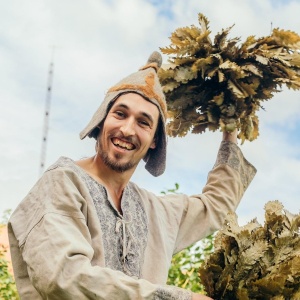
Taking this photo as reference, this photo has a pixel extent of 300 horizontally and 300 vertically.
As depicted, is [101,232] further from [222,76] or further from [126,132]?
[222,76]

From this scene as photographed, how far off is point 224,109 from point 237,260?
1.45 m

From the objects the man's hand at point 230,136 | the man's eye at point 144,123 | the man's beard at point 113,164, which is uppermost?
the man's hand at point 230,136

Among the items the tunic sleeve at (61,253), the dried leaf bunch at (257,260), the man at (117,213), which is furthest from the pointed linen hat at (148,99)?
the dried leaf bunch at (257,260)

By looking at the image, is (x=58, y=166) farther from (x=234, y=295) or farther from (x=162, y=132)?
(x=234, y=295)

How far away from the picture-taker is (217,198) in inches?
152

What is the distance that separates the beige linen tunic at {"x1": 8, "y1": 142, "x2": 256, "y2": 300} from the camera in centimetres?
249

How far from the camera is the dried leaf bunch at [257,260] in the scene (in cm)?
247

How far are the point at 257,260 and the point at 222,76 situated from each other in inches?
56.4

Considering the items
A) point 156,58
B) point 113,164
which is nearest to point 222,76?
point 156,58

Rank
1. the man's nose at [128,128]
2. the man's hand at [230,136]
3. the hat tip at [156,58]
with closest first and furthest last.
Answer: the man's nose at [128,128]
the hat tip at [156,58]
the man's hand at [230,136]

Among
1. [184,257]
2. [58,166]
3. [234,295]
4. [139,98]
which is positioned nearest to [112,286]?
[234,295]

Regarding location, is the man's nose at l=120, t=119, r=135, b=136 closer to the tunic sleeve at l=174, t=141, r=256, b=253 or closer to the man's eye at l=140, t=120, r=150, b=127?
the man's eye at l=140, t=120, r=150, b=127

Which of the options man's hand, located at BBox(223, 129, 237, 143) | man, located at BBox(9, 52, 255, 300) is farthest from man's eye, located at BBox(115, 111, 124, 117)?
man's hand, located at BBox(223, 129, 237, 143)

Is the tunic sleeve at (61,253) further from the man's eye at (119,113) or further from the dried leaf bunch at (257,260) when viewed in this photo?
the man's eye at (119,113)
